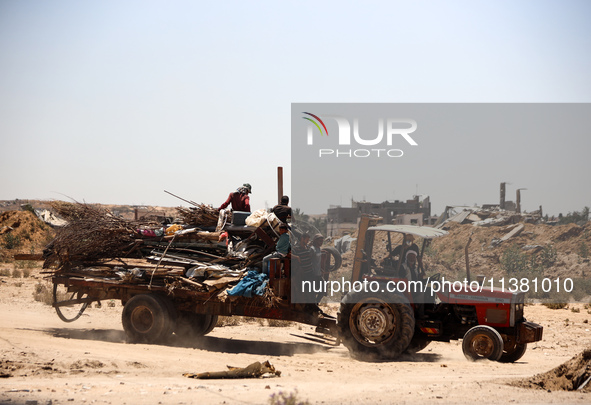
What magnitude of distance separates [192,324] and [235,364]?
294 cm

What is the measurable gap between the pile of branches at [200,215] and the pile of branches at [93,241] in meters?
0.99

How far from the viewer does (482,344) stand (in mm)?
10242

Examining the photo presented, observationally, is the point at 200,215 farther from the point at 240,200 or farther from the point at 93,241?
the point at 93,241

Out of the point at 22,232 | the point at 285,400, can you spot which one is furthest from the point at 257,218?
the point at 22,232

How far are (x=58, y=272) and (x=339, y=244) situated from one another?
6067 millimetres

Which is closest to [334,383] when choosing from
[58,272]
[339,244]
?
[339,244]

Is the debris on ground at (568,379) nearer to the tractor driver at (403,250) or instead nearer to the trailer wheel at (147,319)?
the tractor driver at (403,250)

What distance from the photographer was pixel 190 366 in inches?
379

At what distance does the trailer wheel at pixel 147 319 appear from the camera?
37.9 feet

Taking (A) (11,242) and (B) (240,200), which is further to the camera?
(A) (11,242)

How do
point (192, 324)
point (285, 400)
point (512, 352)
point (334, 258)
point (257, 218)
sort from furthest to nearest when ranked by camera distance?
1. point (192, 324)
2. point (257, 218)
3. point (334, 258)
4. point (512, 352)
5. point (285, 400)

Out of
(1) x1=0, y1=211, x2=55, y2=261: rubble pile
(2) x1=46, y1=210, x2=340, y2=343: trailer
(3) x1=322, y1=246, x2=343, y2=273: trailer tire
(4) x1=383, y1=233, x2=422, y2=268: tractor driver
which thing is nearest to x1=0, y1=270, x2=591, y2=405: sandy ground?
(2) x1=46, y1=210, x2=340, y2=343: trailer

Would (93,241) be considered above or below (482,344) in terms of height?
above

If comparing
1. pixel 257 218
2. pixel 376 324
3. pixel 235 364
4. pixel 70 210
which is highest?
pixel 70 210
